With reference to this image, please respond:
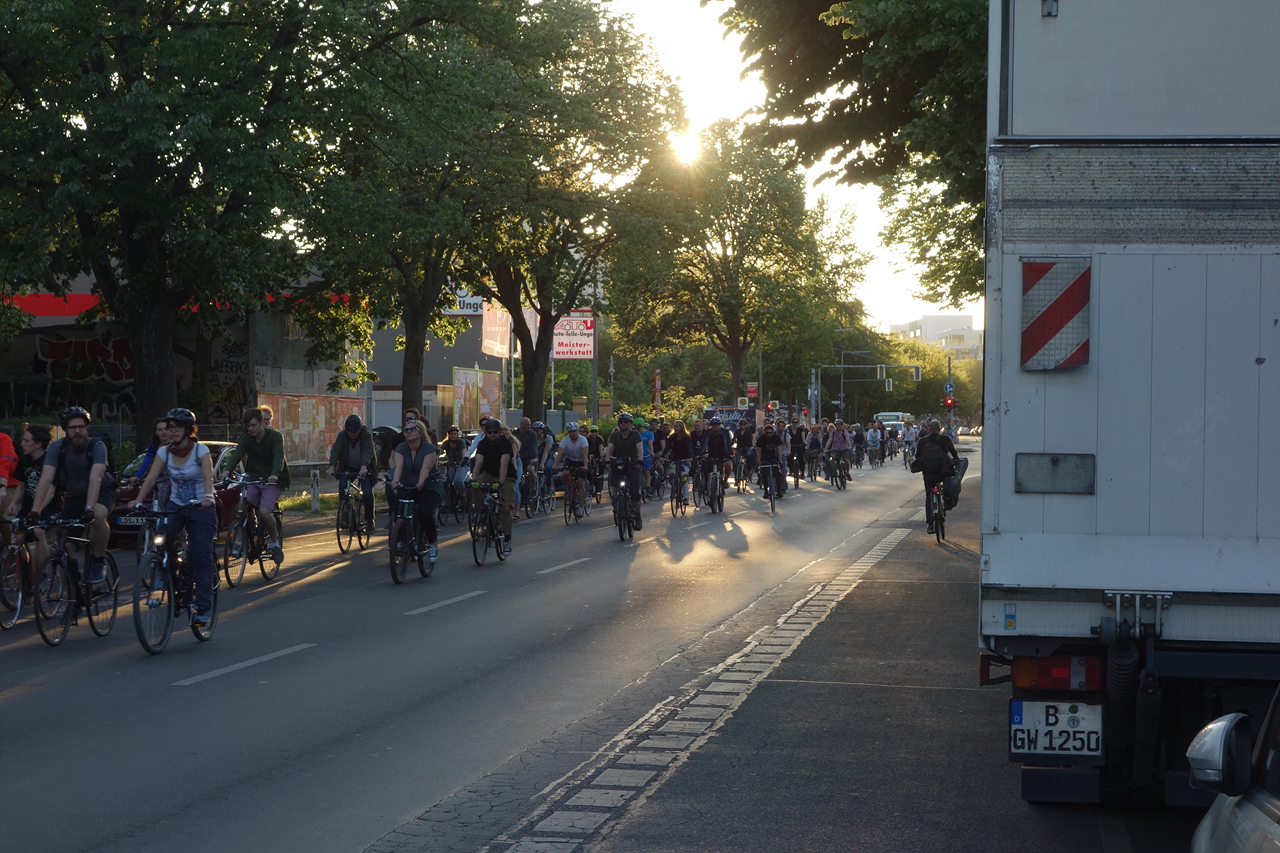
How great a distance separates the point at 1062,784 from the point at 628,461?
15.4m

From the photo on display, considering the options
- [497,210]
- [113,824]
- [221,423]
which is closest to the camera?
[113,824]

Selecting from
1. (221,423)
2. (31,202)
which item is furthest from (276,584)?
(221,423)

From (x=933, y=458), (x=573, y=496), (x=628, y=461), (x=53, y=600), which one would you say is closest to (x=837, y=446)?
(x=573, y=496)

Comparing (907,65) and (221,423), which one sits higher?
(907,65)

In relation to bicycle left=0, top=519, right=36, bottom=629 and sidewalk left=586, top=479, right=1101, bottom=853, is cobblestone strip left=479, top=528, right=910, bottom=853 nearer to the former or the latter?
sidewalk left=586, top=479, right=1101, bottom=853

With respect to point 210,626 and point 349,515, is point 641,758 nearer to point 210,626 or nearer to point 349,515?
point 210,626

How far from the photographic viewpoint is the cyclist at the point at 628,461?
20344mm

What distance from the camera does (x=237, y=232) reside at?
20094 mm

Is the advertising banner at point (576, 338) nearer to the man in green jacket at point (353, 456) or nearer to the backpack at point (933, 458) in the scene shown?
the backpack at point (933, 458)

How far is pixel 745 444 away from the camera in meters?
32.9

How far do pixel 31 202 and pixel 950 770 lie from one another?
626 inches

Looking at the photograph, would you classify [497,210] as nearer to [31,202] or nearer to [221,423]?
[221,423]

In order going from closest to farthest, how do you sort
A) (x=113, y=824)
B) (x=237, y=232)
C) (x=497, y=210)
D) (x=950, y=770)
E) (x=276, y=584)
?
1. (x=113, y=824)
2. (x=950, y=770)
3. (x=276, y=584)
4. (x=237, y=232)
5. (x=497, y=210)

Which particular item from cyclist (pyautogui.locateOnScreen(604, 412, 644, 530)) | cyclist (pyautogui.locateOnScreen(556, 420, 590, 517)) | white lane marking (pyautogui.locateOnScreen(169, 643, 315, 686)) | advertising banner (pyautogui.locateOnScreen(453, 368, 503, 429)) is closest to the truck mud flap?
white lane marking (pyautogui.locateOnScreen(169, 643, 315, 686))
